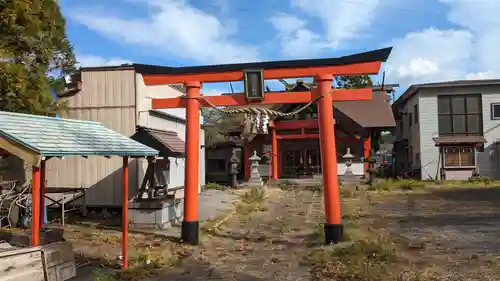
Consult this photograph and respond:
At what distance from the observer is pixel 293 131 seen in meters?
29.4

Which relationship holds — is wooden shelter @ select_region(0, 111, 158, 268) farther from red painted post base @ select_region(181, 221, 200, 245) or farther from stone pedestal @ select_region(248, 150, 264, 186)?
stone pedestal @ select_region(248, 150, 264, 186)

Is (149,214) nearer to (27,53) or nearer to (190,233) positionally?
(190,233)

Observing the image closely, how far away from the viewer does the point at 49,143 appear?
21.1 ft

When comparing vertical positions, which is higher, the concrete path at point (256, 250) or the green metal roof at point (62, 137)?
the green metal roof at point (62, 137)

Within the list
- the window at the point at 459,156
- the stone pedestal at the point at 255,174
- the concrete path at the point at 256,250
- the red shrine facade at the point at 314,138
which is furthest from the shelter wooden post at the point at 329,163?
the window at the point at 459,156

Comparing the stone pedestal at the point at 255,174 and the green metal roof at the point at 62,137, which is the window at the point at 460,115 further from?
the green metal roof at the point at 62,137

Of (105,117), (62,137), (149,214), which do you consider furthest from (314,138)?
(62,137)

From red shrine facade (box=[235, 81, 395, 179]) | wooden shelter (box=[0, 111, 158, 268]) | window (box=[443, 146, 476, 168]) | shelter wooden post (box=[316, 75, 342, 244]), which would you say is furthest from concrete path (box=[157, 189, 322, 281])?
window (box=[443, 146, 476, 168])

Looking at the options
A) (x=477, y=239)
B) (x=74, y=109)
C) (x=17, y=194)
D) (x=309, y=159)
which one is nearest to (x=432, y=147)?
(x=309, y=159)

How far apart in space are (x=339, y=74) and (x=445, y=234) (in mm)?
4520

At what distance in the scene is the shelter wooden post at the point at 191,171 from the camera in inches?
400

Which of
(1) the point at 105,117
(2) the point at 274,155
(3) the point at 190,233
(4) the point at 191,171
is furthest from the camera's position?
(2) the point at 274,155

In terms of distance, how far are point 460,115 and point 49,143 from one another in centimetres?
2820

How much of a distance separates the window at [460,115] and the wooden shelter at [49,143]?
25.3 m
